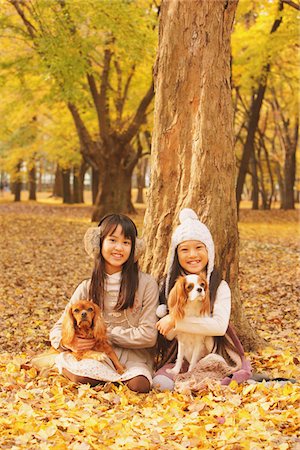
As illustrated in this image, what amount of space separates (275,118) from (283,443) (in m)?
27.1

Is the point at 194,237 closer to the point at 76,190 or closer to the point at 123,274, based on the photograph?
the point at 123,274

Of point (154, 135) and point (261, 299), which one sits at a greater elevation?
point (154, 135)

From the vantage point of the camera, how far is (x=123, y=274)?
543 cm

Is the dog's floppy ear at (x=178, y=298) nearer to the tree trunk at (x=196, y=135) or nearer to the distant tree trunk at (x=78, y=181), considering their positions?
the tree trunk at (x=196, y=135)

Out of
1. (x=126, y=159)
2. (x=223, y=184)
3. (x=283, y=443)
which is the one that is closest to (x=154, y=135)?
(x=223, y=184)

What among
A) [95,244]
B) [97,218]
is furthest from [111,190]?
[95,244]

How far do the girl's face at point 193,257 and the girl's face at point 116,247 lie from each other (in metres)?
0.46

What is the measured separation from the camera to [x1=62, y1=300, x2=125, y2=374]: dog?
5012 mm

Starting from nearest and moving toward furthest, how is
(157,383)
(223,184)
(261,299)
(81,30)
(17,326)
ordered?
(157,383) → (223,184) → (17,326) → (261,299) → (81,30)

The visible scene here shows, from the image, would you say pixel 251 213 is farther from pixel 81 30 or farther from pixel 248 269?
pixel 248 269

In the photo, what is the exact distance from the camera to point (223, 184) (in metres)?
6.22

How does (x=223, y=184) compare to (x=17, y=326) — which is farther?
(x=17, y=326)

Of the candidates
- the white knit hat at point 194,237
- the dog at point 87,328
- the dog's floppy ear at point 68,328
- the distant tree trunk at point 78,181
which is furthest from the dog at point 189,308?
the distant tree trunk at point 78,181

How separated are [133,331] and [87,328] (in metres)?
0.44
